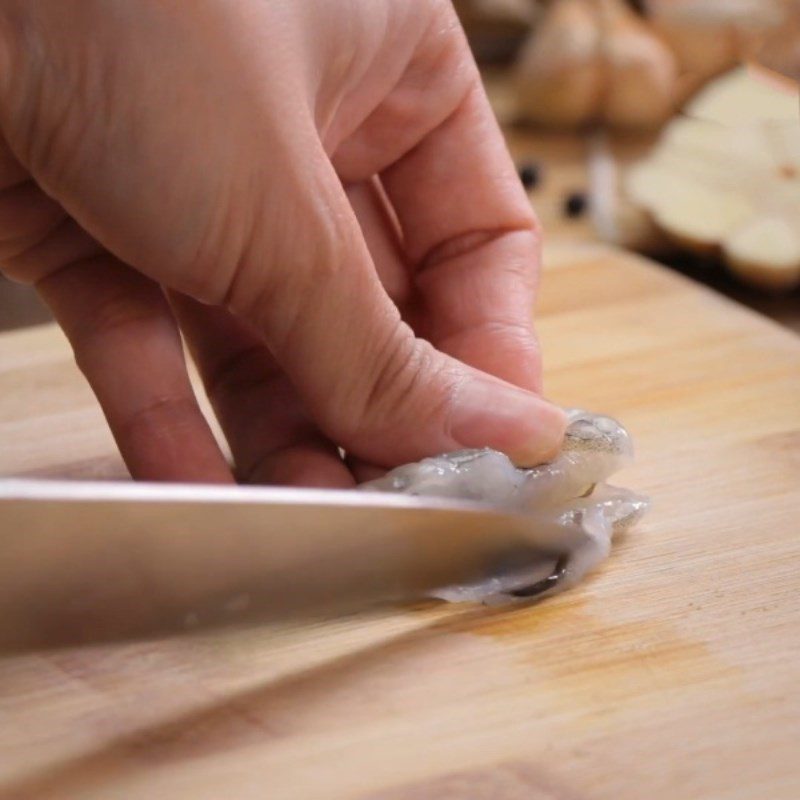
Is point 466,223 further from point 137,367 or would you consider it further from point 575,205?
point 575,205

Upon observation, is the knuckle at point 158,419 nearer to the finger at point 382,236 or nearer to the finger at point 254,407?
the finger at point 254,407

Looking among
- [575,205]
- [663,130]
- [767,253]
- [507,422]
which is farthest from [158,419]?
[663,130]

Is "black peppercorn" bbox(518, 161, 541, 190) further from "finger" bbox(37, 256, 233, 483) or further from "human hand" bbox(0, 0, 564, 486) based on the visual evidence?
"finger" bbox(37, 256, 233, 483)

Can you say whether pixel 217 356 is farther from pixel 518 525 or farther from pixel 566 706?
pixel 566 706

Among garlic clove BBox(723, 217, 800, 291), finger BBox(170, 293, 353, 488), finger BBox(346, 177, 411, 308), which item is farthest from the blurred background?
finger BBox(170, 293, 353, 488)

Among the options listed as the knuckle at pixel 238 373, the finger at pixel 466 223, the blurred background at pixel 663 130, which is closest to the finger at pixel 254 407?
the knuckle at pixel 238 373

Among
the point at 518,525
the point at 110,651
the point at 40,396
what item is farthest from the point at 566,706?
the point at 40,396
